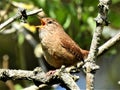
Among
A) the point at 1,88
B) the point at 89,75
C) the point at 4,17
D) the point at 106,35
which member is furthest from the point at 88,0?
the point at 89,75

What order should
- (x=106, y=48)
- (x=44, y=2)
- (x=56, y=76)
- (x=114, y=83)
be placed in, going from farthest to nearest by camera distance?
(x=114, y=83)
(x=44, y=2)
(x=106, y=48)
(x=56, y=76)

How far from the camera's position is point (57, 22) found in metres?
4.49

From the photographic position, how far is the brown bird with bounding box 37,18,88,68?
152 inches

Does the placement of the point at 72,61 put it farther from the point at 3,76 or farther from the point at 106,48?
the point at 3,76

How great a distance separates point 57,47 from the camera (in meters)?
4.04

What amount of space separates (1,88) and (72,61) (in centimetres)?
177

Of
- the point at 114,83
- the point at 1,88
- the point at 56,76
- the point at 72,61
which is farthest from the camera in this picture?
the point at 114,83

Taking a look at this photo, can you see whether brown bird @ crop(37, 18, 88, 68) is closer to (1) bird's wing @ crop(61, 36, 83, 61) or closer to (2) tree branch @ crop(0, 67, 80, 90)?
(1) bird's wing @ crop(61, 36, 83, 61)

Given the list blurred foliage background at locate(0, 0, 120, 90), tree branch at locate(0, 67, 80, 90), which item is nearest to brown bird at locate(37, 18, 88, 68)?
blurred foliage background at locate(0, 0, 120, 90)

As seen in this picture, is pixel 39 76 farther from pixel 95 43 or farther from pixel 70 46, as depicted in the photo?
pixel 70 46

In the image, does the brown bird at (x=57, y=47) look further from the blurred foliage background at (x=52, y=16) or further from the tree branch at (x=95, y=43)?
the tree branch at (x=95, y=43)

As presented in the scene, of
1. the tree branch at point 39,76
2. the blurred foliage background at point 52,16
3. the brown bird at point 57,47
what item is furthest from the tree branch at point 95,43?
the blurred foliage background at point 52,16

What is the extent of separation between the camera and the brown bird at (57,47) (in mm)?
3850

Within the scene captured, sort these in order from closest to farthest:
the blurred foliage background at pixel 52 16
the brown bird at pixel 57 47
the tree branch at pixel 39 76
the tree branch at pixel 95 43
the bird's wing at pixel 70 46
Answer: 1. the tree branch at pixel 95 43
2. the tree branch at pixel 39 76
3. the brown bird at pixel 57 47
4. the bird's wing at pixel 70 46
5. the blurred foliage background at pixel 52 16
